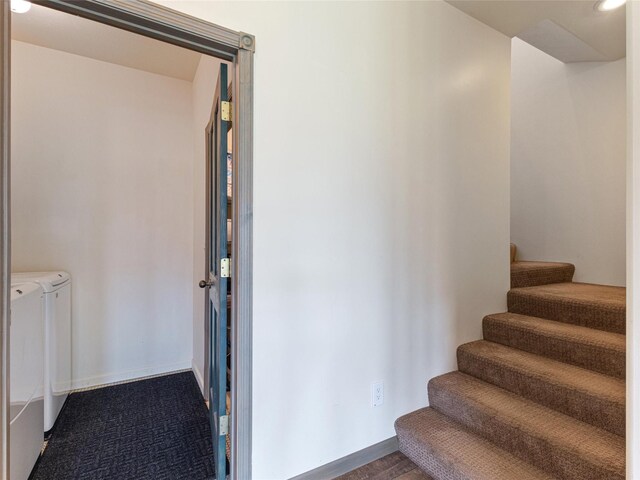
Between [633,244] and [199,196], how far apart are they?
9.25ft

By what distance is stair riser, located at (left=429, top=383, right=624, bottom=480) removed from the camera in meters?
1.23

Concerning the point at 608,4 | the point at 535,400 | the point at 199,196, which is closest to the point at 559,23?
the point at 608,4

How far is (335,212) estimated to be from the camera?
5.25 ft

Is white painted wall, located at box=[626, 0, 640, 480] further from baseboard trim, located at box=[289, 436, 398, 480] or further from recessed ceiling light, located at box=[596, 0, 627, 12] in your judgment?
recessed ceiling light, located at box=[596, 0, 627, 12]

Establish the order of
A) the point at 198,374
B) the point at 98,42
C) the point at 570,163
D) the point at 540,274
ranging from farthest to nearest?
the point at 570,163 → the point at 198,374 → the point at 540,274 → the point at 98,42

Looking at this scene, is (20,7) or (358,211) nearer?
(358,211)

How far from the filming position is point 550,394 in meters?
1.59

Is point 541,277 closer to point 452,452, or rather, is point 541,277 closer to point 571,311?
point 571,311

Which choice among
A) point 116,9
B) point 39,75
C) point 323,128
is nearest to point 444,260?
point 323,128

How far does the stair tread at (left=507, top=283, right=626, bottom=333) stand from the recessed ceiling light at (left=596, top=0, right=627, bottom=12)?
6.19 feet

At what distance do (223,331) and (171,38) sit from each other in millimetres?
1332

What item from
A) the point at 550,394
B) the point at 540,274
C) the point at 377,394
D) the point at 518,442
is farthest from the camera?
the point at 540,274

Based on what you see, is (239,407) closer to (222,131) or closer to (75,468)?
(75,468)

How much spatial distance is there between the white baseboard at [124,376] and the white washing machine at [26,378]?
3.16ft
